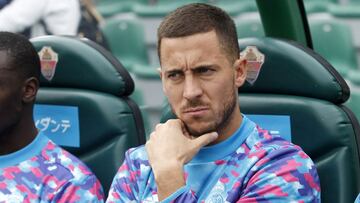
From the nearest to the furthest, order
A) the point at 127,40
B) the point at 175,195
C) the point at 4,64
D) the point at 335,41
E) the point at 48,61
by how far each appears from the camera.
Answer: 1. the point at 175,195
2. the point at 4,64
3. the point at 48,61
4. the point at 335,41
5. the point at 127,40

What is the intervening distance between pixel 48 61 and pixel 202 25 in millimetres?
1003

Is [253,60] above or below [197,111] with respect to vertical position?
below

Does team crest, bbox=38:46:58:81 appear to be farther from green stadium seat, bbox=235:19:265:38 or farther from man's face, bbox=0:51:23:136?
green stadium seat, bbox=235:19:265:38

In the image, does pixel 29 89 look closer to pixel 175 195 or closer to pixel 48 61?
pixel 48 61

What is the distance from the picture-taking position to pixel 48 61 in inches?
131

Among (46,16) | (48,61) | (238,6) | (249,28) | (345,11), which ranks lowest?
(345,11)

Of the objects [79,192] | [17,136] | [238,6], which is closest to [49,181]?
[79,192]

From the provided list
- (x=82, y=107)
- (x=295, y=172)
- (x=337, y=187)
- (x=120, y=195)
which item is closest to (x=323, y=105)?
(x=337, y=187)

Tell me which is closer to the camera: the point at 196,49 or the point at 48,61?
the point at 196,49

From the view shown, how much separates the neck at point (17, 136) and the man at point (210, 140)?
0.51 meters

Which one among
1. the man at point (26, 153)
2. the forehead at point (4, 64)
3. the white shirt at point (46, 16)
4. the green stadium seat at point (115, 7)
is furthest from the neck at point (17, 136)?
the green stadium seat at point (115, 7)

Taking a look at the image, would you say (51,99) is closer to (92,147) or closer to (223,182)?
(92,147)

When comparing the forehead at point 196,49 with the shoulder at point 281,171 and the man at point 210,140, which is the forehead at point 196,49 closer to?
the man at point 210,140

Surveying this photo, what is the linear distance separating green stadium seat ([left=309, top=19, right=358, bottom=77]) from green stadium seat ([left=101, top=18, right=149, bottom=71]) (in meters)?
1.71
